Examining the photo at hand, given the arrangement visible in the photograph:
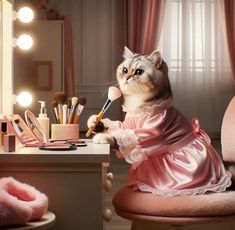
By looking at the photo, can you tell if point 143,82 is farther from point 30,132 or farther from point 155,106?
point 30,132

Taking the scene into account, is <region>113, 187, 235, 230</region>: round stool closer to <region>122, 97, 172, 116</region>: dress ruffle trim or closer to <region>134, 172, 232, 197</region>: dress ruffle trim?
<region>134, 172, 232, 197</region>: dress ruffle trim

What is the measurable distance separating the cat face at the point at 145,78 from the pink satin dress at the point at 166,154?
57mm

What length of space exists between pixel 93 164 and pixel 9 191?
9.2 inches

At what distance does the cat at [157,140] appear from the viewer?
165 cm

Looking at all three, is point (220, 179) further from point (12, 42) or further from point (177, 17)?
point (177, 17)

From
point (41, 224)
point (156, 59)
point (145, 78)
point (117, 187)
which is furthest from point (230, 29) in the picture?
point (41, 224)


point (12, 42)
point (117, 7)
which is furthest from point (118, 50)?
point (12, 42)

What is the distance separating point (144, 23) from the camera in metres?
5.34

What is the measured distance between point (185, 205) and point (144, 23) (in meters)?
3.98

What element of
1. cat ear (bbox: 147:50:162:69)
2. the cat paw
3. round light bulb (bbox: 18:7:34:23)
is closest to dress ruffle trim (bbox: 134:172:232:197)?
the cat paw

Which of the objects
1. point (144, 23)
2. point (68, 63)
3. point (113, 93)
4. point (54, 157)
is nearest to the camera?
point (54, 157)

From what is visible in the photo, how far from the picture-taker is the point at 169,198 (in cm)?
159

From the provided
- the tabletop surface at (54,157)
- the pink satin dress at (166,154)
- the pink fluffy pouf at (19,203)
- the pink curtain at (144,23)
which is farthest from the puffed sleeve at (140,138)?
the pink curtain at (144,23)

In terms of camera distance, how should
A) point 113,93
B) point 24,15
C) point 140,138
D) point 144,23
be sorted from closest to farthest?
1. point 140,138
2. point 113,93
3. point 24,15
4. point 144,23
